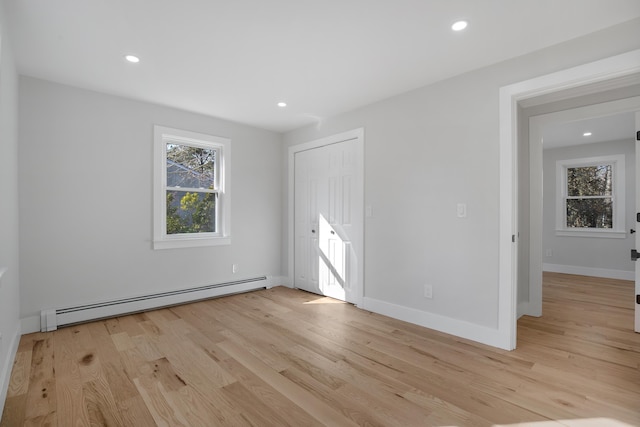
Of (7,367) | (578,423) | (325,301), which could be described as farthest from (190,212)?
(578,423)

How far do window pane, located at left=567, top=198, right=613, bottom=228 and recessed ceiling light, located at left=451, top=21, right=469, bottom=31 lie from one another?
5704 millimetres

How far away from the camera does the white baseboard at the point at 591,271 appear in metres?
5.37

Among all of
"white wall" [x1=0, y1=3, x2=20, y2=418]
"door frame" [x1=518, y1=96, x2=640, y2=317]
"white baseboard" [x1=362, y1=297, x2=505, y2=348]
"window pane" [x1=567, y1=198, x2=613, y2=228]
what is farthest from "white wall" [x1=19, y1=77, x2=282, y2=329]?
"window pane" [x1=567, y1=198, x2=613, y2=228]

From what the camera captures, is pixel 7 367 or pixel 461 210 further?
pixel 461 210

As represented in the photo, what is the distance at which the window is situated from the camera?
3760mm

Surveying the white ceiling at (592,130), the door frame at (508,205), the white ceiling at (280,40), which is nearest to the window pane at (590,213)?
the white ceiling at (592,130)

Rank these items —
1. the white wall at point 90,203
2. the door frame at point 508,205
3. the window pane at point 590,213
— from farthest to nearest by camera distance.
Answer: the window pane at point 590,213
the white wall at point 90,203
the door frame at point 508,205

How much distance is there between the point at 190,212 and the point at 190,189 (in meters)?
0.31

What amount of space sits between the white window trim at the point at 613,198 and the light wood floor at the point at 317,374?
9.67ft

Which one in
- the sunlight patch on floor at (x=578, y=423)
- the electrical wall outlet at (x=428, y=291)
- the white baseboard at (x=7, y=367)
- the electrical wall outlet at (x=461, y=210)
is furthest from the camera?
the electrical wall outlet at (x=428, y=291)

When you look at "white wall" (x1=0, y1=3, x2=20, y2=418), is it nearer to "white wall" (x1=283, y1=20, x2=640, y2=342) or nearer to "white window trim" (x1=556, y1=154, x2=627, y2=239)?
"white wall" (x1=283, y1=20, x2=640, y2=342)

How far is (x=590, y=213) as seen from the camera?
5871mm

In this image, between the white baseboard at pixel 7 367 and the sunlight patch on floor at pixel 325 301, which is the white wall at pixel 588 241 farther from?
the white baseboard at pixel 7 367

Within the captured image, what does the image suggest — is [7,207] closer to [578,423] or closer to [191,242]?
[191,242]
